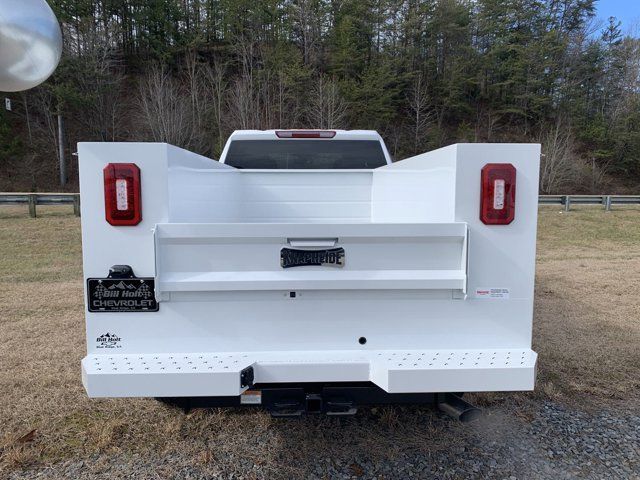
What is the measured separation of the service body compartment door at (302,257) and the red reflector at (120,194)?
17 centimetres

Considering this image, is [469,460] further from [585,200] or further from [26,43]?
[585,200]

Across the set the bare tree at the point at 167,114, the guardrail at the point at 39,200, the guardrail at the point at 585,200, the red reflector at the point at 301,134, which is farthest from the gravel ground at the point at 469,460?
the bare tree at the point at 167,114

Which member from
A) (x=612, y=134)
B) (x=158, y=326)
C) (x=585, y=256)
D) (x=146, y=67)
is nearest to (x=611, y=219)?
(x=585, y=256)

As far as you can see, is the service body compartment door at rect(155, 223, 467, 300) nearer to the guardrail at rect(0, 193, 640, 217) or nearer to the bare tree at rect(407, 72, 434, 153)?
the guardrail at rect(0, 193, 640, 217)

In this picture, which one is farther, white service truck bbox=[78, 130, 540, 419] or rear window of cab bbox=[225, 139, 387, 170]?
rear window of cab bbox=[225, 139, 387, 170]

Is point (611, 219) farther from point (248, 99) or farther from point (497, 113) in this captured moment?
point (497, 113)

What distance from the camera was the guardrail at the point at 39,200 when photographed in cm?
1483

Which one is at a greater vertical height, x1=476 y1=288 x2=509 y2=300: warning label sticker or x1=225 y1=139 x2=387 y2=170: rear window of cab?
x1=225 y1=139 x2=387 y2=170: rear window of cab

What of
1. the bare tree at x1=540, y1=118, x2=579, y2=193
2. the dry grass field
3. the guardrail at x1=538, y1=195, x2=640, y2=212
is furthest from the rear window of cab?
the bare tree at x1=540, y1=118, x2=579, y2=193

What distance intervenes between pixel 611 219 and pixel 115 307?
1932cm

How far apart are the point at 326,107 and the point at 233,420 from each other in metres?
31.3

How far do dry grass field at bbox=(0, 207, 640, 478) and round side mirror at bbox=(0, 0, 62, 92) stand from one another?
2436 millimetres

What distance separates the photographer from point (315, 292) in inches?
97.9

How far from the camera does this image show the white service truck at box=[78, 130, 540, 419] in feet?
7.86
